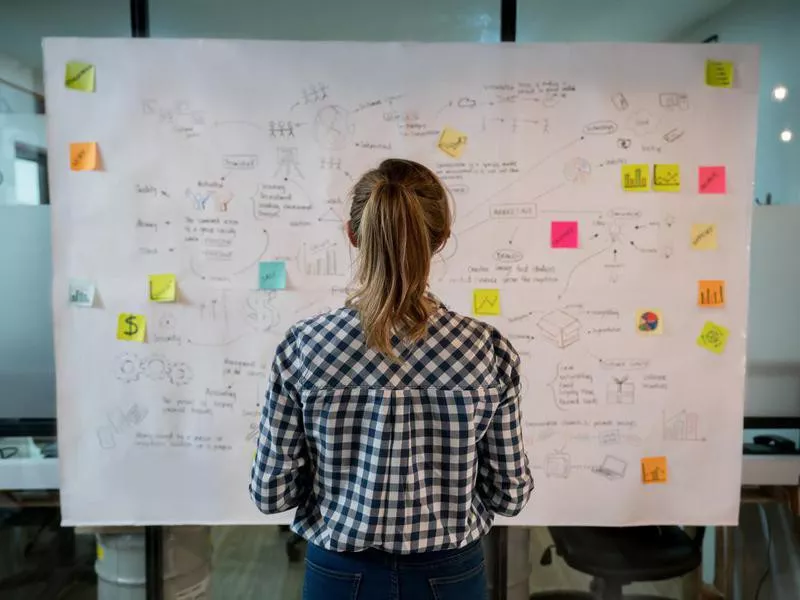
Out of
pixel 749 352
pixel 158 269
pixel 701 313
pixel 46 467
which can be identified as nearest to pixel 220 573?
pixel 46 467

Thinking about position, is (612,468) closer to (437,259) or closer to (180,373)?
(437,259)

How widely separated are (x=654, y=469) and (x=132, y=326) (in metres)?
1.63

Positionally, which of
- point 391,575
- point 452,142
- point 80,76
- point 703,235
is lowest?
point 391,575

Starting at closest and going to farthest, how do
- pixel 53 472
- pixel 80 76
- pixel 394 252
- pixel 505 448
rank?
pixel 394 252 → pixel 505 448 → pixel 80 76 → pixel 53 472

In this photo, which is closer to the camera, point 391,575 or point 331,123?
point 391,575

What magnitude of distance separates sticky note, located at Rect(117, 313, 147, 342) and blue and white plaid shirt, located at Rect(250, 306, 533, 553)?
2.81 feet

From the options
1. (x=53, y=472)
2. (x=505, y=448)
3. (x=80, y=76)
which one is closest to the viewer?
(x=505, y=448)

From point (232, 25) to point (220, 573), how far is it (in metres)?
1.86

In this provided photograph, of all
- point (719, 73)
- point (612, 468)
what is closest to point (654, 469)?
point (612, 468)

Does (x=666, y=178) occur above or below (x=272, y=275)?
above

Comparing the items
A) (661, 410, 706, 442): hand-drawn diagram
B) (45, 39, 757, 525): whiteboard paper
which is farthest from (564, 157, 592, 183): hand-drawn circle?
(661, 410, 706, 442): hand-drawn diagram

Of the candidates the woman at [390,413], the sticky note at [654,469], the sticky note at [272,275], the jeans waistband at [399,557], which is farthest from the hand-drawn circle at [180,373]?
the sticky note at [654,469]

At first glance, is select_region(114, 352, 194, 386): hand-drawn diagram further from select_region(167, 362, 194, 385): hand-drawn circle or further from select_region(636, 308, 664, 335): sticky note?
select_region(636, 308, 664, 335): sticky note

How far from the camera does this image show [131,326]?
1775 millimetres
